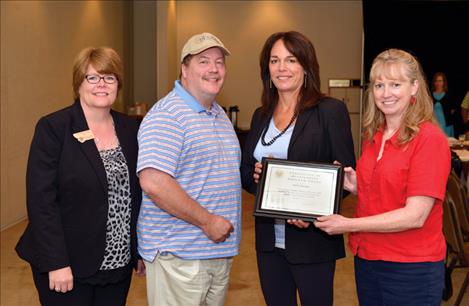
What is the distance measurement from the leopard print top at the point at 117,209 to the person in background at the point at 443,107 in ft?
22.4

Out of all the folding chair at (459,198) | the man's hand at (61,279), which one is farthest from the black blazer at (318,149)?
the folding chair at (459,198)

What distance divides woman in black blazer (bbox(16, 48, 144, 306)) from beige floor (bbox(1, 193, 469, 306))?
70.1 inches

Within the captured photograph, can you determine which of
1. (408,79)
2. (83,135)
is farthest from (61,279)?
(408,79)

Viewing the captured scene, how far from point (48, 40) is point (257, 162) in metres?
5.00

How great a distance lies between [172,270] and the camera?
204 cm

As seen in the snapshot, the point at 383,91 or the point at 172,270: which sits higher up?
the point at 383,91

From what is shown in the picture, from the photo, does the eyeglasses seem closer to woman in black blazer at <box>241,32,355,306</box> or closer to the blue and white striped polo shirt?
the blue and white striped polo shirt

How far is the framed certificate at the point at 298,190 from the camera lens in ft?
6.84

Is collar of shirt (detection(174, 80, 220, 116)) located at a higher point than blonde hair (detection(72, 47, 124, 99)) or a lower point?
lower

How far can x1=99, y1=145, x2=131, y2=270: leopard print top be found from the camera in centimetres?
212

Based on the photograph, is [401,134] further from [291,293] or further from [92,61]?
[92,61]

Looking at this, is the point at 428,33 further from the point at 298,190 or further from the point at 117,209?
the point at 117,209

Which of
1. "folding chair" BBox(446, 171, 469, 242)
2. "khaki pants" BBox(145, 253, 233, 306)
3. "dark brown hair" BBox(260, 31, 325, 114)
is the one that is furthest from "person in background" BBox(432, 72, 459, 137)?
"khaki pants" BBox(145, 253, 233, 306)

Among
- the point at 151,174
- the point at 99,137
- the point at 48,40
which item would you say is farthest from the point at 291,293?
the point at 48,40
